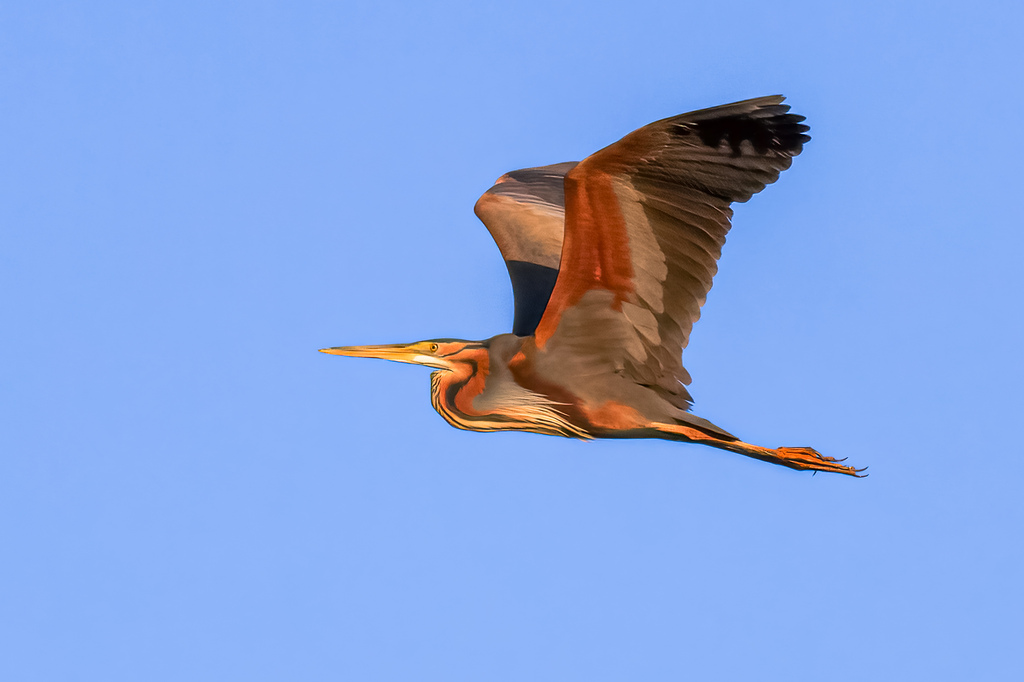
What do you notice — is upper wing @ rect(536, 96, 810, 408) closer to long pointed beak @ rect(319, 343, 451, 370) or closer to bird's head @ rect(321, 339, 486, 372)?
bird's head @ rect(321, 339, 486, 372)

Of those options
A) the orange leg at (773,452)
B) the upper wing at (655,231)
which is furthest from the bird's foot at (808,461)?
the upper wing at (655,231)

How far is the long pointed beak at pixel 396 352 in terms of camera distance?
6.97m

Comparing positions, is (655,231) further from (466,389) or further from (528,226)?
(528,226)

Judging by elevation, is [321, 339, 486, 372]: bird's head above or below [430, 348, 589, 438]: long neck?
above

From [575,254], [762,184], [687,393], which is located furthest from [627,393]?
[762,184]

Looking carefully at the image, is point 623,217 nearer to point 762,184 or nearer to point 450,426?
point 762,184

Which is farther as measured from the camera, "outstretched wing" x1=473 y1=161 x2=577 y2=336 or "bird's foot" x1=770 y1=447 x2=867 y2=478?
"outstretched wing" x1=473 y1=161 x2=577 y2=336

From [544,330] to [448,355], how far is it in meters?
0.63

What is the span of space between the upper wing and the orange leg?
204mm

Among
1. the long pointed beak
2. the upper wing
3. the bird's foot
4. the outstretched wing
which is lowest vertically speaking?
the bird's foot

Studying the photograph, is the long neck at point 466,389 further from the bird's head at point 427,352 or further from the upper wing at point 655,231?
the upper wing at point 655,231

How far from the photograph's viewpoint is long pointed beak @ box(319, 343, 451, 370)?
22.9 feet

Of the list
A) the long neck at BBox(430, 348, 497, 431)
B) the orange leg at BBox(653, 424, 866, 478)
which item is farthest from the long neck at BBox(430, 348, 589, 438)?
the orange leg at BBox(653, 424, 866, 478)

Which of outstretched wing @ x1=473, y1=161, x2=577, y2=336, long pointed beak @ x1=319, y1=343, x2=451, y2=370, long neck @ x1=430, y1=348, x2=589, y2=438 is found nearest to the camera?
long neck @ x1=430, y1=348, x2=589, y2=438
